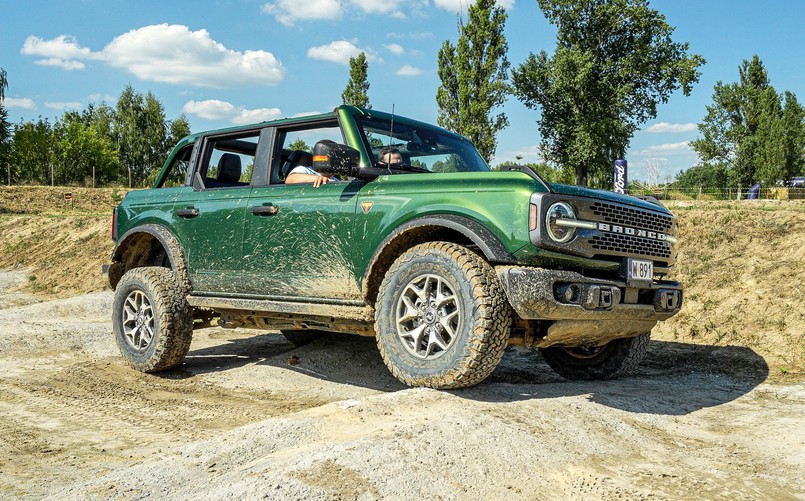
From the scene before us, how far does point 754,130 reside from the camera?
55.8 meters

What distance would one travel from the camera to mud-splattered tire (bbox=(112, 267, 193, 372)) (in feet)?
21.1

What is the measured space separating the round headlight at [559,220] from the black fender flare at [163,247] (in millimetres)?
3648

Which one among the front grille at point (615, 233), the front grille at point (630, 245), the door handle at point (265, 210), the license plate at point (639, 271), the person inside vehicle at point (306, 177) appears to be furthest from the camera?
the door handle at point (265, 210)

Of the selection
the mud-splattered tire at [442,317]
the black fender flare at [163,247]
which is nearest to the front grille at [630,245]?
the mud-splattered tire at [442,317]

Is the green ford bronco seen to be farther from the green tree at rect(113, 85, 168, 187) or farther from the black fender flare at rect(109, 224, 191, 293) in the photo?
the green tree at rect(113, 85, 168, 187)

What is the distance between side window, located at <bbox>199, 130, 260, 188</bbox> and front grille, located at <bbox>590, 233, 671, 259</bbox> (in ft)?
11.1

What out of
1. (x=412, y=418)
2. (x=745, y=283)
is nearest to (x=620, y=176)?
(x=745, y=283)

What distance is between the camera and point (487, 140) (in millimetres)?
33969

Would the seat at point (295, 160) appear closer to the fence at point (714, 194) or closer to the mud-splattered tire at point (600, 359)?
the mud-splattered tire at point (600, 359)

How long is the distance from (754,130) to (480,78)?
32.6 meters

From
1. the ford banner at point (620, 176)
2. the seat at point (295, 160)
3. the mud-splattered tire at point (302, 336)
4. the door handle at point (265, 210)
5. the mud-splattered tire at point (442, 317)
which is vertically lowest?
the mud-splattered tire at point (302, 336)

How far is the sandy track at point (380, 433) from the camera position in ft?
10.8

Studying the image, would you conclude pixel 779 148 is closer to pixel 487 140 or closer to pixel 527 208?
pixel 487 140

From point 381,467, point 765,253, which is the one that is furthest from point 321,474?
point 765,253
